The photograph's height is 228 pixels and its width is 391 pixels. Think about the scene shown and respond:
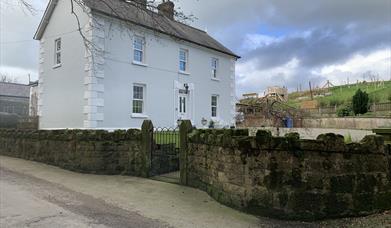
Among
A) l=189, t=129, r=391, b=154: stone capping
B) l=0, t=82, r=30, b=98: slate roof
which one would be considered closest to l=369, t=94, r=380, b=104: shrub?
l=189, t=129, r=391, b=154: stone capping

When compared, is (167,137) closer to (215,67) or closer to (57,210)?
(57,210)

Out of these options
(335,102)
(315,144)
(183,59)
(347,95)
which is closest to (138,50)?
(183,59)

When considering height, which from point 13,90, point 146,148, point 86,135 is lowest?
point 146,148

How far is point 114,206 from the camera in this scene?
25.6 ft

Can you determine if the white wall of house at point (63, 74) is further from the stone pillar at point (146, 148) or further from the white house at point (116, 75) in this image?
the stone pillar at point (146, 148)

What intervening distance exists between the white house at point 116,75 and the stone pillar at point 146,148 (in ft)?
19.0

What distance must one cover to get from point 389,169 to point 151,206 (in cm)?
465

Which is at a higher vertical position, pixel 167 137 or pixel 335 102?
pixel 335 102

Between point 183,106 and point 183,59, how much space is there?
9.67ft

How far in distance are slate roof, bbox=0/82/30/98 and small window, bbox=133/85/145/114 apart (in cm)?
3409

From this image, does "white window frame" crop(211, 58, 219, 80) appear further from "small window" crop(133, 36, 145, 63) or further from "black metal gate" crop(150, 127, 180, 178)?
"black metal gate" crop(150, 127, 180, 178)

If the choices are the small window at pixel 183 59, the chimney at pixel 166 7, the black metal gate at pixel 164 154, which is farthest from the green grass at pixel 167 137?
the small window at pixel 183 59

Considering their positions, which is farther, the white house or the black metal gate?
the white house

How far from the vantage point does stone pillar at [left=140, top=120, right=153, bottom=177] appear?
11.0m
